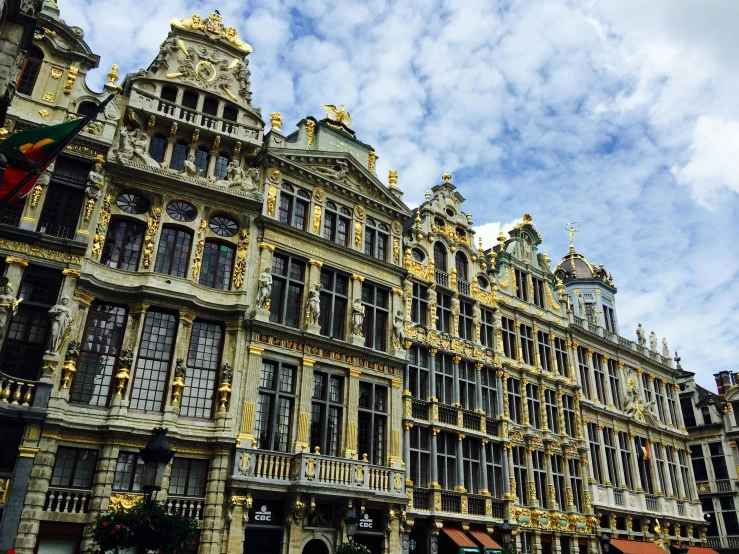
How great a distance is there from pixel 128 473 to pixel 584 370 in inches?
1123

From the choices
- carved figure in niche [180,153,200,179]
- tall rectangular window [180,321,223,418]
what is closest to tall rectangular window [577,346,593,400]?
tall rectangular window [180,321,223,418]

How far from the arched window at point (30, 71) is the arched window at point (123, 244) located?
566 cm

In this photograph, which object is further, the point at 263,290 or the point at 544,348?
the point at 544,348

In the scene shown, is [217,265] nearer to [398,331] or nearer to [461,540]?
[398,331]

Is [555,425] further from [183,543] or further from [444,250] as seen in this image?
[183,543]

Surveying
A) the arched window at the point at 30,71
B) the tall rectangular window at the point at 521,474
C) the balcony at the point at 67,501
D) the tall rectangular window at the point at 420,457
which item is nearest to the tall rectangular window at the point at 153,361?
the balcony at the point at 67,501

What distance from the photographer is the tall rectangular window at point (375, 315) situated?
28344mm

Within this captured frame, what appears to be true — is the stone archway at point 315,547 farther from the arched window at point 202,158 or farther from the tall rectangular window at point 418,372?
the arched window at point 202,158

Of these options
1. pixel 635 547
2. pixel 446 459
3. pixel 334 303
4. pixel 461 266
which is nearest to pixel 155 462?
pixel 334 303

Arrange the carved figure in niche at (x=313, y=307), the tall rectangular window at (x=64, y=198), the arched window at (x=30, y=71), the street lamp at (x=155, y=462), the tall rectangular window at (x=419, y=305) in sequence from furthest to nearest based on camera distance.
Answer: the tall rectangular window at (x=419, y=305) < the carved figure in niche at (x=313, y=307) < the arched window at (x=30, y=71) < the tall rectangular window at (x=64, y=198) < the street lamp at (x=155, y=462)

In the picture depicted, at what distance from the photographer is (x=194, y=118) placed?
25.3 meters

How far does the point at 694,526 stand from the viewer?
41.5m

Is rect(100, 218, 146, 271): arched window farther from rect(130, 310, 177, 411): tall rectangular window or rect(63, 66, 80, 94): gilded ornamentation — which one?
rect(63, 66, 80, 94): gilded ornamentation

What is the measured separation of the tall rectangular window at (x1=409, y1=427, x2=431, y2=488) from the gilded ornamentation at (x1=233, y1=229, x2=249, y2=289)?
10443mm
